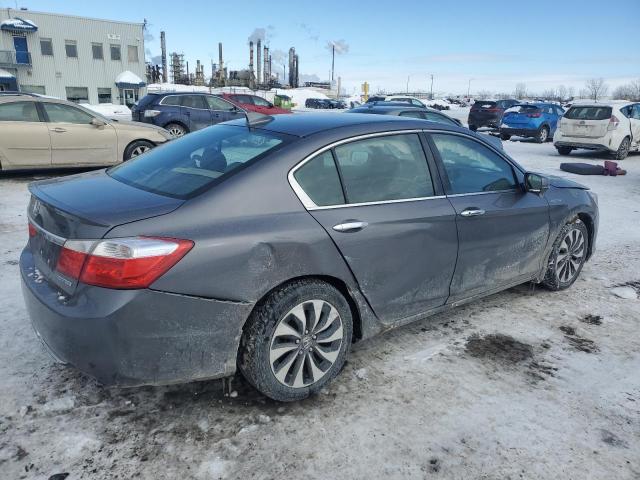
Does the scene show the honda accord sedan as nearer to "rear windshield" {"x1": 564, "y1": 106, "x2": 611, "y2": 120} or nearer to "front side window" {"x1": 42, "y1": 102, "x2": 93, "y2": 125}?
"front side window" {"x1": 42, "y1": 102, "x2": 93, "y2": 125}

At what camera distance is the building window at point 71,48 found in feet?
140

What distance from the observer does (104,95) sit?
45000mm

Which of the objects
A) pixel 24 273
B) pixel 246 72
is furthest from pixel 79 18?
pixel 24 273

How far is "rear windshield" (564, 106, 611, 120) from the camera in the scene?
13.7m

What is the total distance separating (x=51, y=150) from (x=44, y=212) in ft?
22.8

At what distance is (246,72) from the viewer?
261 ft

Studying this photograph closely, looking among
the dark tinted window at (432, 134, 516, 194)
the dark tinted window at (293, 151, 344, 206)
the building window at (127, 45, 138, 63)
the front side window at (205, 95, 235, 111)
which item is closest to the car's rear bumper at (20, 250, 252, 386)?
the dark tinted window at (293, 151, 344, 206)

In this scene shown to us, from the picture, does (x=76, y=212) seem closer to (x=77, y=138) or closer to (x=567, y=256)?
(x=567, y=256)

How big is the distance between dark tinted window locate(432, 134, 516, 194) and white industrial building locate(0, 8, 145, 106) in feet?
149

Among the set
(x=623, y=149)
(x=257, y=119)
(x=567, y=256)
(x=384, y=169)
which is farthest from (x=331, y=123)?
(x=623, y=149)

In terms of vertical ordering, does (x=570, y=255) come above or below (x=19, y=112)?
below

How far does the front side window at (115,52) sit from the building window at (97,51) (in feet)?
2.74

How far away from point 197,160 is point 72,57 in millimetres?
47485

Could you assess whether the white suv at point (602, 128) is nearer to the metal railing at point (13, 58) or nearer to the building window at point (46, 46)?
the metal railing at point (13, 58)
